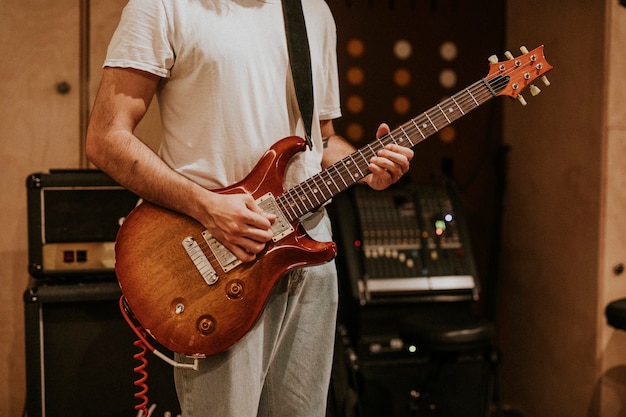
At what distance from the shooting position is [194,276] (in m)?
1.47

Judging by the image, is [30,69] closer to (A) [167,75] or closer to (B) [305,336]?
(A) [167,75]

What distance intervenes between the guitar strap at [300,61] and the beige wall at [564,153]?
1.26 meters

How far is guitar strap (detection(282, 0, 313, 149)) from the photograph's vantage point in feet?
5.22

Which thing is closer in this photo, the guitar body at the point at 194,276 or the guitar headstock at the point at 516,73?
the guitar body at the point at 194,276

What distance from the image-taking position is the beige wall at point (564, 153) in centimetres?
Answer: 259

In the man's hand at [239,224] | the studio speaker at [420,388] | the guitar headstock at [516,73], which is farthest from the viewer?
the studio speaker at [420,388]

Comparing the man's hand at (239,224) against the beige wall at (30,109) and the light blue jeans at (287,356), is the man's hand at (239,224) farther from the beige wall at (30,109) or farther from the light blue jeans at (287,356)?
the beige wall at (30,109)

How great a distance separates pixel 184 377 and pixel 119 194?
0.95 m

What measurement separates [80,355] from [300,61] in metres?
1.30

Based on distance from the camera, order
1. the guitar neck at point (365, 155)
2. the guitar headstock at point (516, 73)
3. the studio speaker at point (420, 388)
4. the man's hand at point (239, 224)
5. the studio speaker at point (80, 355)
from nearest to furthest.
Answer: the man's hand at point (239, 224), the guitar neck at point (365, 155), the guitar headstock at point (516, 73), the studio speaker at point (80, 355), the studio speaker at point (420, 388)

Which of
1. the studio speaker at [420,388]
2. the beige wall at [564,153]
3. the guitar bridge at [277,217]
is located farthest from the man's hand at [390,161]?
the beige wall at [564,153]

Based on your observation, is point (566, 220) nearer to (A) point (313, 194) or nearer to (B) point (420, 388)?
(B) point (420, 388)

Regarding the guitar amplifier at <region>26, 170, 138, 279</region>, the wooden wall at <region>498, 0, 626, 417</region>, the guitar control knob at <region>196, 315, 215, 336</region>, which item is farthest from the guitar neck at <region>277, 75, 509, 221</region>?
the wooden wall at <region>498, 0, 626, 417</region>

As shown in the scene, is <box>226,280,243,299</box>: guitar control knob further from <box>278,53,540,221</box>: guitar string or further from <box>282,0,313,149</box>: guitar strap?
<box>282,0,313,149</box>: guitar strap
